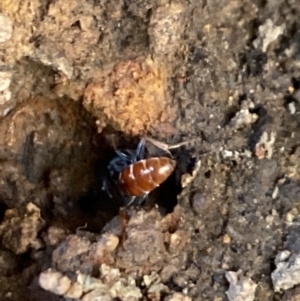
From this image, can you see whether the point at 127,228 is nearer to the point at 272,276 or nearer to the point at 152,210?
the point at 152,210

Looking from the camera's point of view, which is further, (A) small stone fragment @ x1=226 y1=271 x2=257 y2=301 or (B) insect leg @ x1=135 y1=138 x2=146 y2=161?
(B) insect leg @ x1=135 y1=138 x2=146 y2=161

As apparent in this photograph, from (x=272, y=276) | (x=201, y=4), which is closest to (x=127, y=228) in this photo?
(x=272, y=276)

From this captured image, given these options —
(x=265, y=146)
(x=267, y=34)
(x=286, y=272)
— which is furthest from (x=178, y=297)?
(x=267, y=34)

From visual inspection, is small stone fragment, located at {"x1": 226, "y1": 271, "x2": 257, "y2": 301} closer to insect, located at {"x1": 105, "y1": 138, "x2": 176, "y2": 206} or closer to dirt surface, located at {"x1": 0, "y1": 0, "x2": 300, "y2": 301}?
dirt surface, located at {"x1": 0, "y1": 0, "x2": 300, "y2": 301}

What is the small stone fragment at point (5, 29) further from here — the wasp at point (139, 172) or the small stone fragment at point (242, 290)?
the small stone fragment at point (242, 290)

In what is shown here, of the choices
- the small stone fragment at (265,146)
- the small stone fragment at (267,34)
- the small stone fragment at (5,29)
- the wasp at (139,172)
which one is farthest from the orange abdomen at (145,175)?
the small stone fragment at (5,29)

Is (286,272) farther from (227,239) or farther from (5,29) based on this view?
(5,29)

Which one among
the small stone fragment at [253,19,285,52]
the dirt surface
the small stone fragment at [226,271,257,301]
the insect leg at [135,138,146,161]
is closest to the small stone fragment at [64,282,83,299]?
the dirt surface
